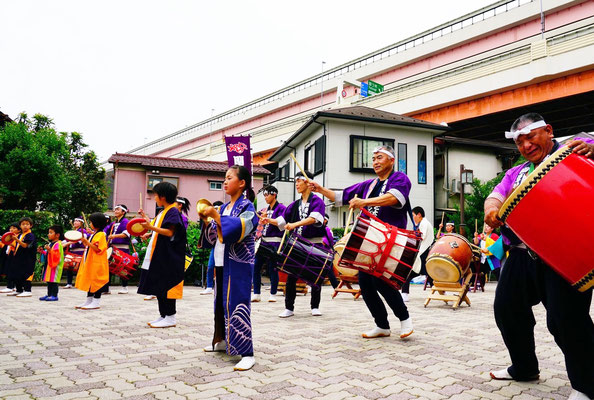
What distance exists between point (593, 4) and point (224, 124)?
3401cm

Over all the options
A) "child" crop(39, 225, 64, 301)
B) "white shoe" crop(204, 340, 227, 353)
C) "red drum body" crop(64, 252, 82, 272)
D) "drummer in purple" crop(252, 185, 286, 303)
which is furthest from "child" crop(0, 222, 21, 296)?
"white shoe" crop(204, 340, 227, 353)

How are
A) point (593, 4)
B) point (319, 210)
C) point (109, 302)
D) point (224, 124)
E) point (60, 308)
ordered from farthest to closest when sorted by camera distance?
point (224, 124) → point (593, 4) → point (109, 302) → point (60, 308) → point (319, 210)

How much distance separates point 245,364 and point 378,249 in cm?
154

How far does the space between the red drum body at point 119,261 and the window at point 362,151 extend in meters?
12.9

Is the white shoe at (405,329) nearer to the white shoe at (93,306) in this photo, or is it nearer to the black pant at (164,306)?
the black pant at (164,306)

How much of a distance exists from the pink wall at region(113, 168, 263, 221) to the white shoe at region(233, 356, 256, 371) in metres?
24.7

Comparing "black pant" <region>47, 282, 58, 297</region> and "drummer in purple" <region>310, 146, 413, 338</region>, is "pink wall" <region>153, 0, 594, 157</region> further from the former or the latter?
"black pant" <region>47, 282, 58, 297</region>

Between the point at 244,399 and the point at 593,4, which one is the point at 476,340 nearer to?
the point at 244,399

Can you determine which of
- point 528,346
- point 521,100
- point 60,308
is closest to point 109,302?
point 60,308

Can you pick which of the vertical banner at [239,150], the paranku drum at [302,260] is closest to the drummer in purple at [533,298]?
the paranku drum at [302,260]

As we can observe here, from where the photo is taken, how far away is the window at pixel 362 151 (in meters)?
19.6

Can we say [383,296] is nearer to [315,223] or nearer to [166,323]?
[315,223]

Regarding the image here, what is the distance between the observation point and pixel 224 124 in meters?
47.7

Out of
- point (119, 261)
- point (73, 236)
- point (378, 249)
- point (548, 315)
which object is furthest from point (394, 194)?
point (119, 261)
